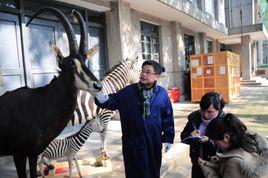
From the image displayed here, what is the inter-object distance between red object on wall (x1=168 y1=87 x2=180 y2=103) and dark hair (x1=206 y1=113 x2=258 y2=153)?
29.1ft

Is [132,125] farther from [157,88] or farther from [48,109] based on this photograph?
[48,109]

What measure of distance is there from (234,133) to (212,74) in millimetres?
9365

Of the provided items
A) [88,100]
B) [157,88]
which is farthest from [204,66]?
[157,88]

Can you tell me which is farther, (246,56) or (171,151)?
(246,56)

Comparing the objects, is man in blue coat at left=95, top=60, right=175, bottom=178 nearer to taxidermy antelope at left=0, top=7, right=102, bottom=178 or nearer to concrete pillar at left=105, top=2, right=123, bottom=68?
taxidermy antelope at left=0, top=7, right=102, bottom=178

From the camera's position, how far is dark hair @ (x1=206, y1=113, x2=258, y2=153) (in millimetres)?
1939

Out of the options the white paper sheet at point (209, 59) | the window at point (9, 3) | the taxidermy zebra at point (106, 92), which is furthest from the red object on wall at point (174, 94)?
the window at point (9, 3)

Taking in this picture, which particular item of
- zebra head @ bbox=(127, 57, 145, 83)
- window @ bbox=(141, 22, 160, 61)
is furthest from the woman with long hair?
window @ bbox=(141, 22, 160, 61)

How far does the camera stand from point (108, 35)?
26.2 feet

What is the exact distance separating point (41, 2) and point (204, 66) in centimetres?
710

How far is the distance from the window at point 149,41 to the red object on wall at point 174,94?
58.1 inches

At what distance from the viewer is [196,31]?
591 inches

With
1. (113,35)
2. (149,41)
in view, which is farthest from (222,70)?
(113,35)

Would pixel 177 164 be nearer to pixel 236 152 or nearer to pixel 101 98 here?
pixel 101 98
